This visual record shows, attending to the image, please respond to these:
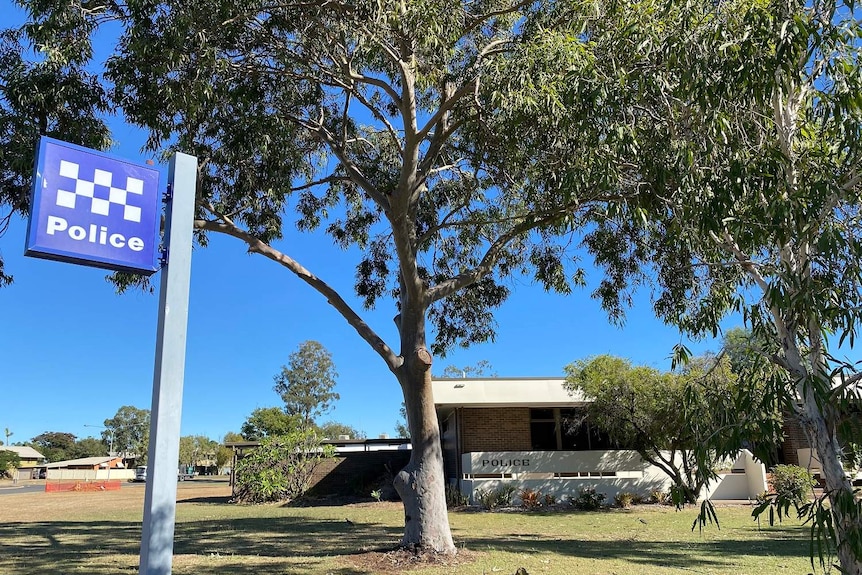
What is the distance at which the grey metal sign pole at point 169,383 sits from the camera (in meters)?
4.22

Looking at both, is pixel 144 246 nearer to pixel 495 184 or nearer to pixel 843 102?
pixel 843 102

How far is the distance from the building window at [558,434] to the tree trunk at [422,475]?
12929mm

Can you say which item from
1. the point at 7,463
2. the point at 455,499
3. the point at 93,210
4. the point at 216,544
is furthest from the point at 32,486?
the point at 93,210

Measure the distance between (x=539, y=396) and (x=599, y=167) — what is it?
15.3 meters

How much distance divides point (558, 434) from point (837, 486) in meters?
18.8

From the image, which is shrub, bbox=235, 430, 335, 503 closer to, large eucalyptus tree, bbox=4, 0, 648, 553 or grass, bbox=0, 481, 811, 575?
grass, bbox=0, 481, 811, 575

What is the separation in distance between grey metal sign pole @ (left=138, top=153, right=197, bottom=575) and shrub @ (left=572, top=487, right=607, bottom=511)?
1636 cm

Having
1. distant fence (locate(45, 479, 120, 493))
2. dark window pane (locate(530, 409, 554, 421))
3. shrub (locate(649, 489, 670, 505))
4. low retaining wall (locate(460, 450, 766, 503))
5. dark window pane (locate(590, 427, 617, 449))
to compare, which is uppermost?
dark window pane (locate(530, 409, 554, 421))

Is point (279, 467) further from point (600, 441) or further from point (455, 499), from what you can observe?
point (600, 441)

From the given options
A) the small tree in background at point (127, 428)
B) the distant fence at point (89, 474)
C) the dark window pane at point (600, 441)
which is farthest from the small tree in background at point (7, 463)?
the dark window pane at point (600, 441)

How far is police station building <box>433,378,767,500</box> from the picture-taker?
1998 centimetres

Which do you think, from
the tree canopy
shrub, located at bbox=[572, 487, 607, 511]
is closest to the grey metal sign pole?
the tree canopy

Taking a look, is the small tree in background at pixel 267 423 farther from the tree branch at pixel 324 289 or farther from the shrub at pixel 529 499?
the tree branch at pixel 324 289

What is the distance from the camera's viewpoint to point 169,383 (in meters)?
4.48
